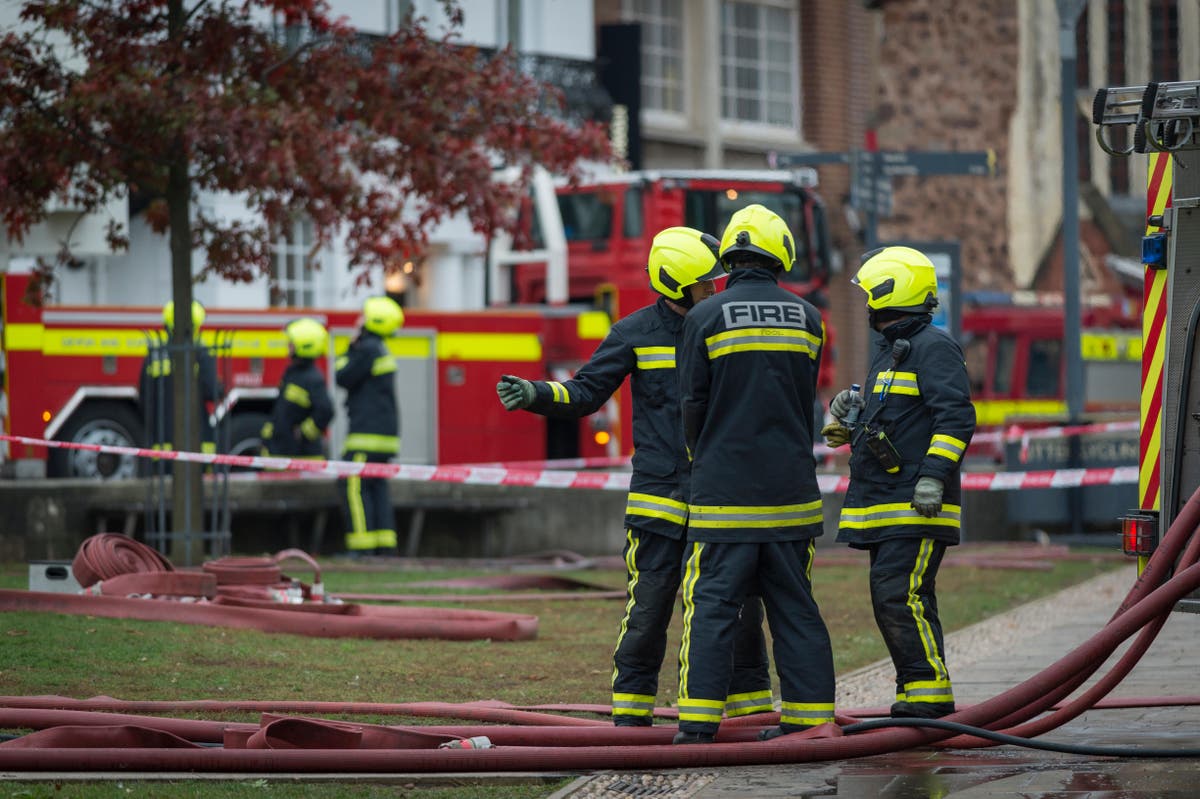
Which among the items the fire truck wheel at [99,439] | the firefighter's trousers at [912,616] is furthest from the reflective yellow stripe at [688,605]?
the fire truck wheel at [99,439]

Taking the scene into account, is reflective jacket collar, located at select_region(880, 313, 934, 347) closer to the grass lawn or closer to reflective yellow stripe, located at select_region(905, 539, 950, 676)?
reflective yellow stripe, located at select_region(905, 539, 950, 676)

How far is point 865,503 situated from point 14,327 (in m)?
11.8

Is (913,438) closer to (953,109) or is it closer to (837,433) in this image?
(837,433)

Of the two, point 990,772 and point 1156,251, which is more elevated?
point 1156,251

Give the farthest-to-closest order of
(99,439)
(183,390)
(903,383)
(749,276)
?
1. (99,439)
2. (183,390)
3. (903,383)
4. (749,276)

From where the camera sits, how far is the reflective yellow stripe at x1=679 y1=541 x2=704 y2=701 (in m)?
7.14

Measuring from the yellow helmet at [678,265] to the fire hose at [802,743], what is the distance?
1.58 meters

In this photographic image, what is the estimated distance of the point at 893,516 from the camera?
25.1 ft

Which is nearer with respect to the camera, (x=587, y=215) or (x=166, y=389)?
(x=166, y=389)

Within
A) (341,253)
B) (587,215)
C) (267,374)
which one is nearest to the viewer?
(267,374)

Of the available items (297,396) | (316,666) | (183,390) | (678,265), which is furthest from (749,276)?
(297,396)

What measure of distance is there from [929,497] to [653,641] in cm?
108

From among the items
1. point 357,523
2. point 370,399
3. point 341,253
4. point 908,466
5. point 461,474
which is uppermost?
point 341,253

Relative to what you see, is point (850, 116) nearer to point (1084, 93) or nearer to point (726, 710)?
point (1084, 93)
